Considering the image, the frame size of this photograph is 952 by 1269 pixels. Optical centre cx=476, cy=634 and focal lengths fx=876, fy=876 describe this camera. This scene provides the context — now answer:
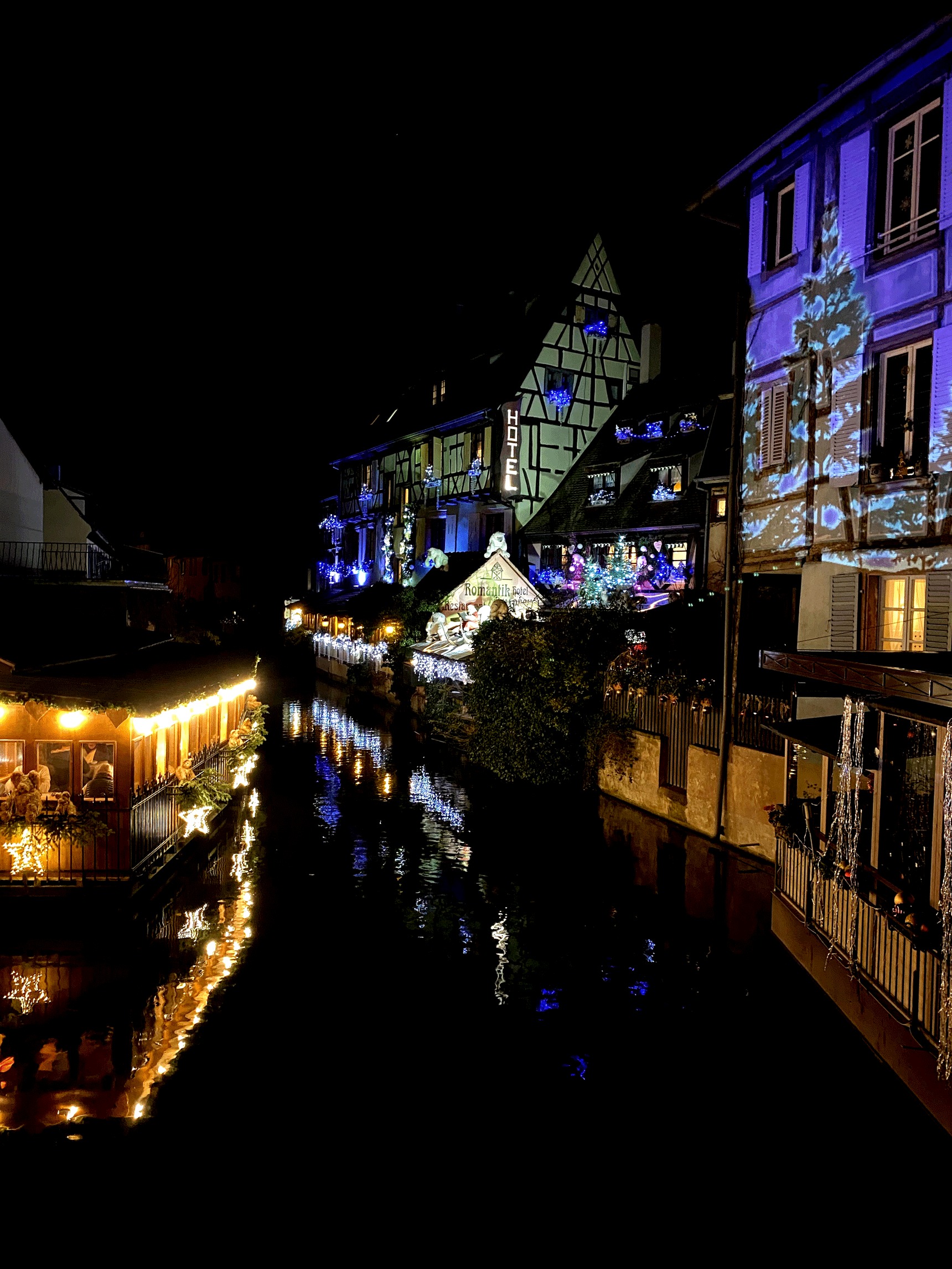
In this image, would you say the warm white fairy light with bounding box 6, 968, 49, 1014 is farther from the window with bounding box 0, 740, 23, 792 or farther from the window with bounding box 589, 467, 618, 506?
the window with bounding box 589, 467, 618, 506

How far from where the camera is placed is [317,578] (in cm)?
5922

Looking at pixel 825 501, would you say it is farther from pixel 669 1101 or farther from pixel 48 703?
pixel 48 703

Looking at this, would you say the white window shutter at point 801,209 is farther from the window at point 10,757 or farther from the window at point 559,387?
the window at point 559,387

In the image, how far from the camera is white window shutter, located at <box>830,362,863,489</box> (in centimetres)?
1471

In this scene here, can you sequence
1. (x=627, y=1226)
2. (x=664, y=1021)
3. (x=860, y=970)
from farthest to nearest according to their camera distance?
(x=664, y=1021)
(x=860, y=970)
(x=627, y=1226)

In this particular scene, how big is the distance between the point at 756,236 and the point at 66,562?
28396mm

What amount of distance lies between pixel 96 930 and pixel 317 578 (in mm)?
48696

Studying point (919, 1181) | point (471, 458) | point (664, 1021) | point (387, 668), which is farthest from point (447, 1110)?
point (471, 458)

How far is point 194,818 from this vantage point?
47.4ft

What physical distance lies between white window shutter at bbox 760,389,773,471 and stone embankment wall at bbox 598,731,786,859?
564 cm

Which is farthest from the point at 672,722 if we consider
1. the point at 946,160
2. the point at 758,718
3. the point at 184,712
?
the point at 946,160

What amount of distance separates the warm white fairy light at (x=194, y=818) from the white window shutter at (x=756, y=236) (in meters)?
14.4

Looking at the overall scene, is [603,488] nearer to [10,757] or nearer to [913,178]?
[913,178]

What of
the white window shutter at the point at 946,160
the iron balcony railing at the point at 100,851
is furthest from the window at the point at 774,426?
the iron balcony railing at the point at 100,851
